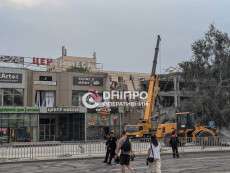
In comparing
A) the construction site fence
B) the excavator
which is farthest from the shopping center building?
the construction site fence

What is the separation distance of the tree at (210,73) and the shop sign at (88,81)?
49.7 feet

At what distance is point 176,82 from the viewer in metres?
70.4

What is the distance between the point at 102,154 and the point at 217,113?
19.6 metres

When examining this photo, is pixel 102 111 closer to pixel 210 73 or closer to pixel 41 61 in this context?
pixel 41 61

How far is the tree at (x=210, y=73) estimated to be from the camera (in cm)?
5066

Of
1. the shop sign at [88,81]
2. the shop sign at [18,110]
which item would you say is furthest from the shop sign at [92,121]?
the shop sign at [18,110]

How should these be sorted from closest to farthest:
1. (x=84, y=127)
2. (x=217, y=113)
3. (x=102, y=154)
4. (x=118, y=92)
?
(x=102, y=154), (x=217, y=113), (x=84, y=127), (x=118, y=92)

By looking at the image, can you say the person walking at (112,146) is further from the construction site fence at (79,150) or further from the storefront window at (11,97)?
the storefront window at (11,97)

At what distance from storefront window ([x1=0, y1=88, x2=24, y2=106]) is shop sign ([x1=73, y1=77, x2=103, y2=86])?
7498mm

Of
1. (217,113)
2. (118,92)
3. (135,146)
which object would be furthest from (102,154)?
(118,92)

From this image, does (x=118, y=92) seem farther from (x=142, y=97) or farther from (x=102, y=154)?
(x=102, y=154)

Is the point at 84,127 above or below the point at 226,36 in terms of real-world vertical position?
below

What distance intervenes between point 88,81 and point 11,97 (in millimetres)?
10716

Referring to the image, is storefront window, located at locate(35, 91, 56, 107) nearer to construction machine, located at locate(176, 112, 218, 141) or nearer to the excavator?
the excavator
